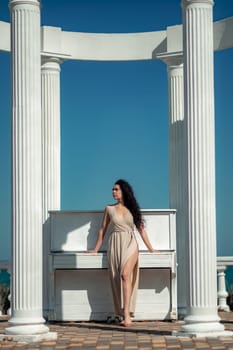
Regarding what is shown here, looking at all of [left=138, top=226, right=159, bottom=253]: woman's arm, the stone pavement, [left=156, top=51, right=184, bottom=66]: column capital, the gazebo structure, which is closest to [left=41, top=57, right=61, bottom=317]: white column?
[left=156, top=51, right=184, bottom=66]: column capital

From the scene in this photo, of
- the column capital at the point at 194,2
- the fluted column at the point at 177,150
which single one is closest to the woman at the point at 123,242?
the fluted column at the point at 177,150

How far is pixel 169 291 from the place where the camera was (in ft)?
68.1

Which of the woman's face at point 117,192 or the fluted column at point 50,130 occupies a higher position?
the fluted column at point 50,130

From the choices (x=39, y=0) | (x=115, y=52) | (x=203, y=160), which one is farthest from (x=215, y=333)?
(x=115, y=52)

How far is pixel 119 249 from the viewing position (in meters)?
19.9

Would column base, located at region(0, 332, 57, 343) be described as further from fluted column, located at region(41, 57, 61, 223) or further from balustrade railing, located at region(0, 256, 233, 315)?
balustrade railing, located at region(0, 256, 233, 315)

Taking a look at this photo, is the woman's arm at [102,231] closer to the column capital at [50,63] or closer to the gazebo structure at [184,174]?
the gazebo structure at [184,174]

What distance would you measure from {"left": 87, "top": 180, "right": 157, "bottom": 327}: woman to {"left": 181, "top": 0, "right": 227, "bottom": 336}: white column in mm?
3051

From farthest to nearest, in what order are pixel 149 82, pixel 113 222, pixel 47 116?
1. pixel 149 82
2. pixel 47 116
3. pixel 113 222

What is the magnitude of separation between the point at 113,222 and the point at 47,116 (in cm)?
374

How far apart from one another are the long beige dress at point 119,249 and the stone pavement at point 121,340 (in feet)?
2.74

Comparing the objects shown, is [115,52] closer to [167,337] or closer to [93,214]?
[93,214]

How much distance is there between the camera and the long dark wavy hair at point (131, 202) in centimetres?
2011

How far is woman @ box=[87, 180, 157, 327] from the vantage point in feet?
65.0
